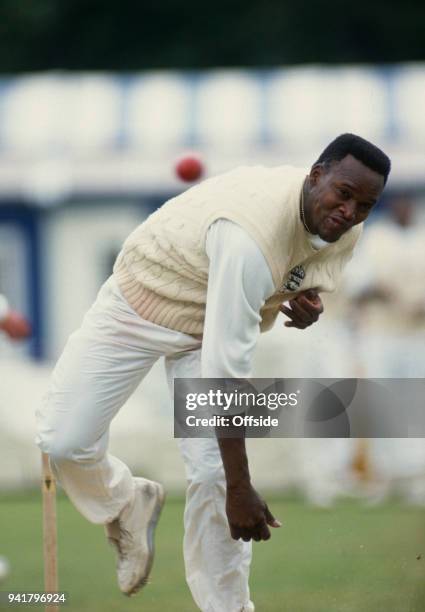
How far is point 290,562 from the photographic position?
21.5 ft

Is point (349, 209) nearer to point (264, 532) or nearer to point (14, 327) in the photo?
point (264, 532)

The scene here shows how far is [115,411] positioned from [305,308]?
71cm

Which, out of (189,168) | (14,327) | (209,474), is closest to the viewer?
(209,474)

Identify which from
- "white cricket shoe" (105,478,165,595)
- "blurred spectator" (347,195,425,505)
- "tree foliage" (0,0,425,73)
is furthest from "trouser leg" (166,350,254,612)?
"tree foliage" (0,0,425,73)

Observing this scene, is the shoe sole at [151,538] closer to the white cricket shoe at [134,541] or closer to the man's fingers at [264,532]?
the white cricket shoe at [134,541]

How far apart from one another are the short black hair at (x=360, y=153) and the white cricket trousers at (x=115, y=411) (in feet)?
2.72

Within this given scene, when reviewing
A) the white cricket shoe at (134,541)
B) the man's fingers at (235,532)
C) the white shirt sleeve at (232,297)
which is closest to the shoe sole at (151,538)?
the white cricket shoe at (134,541)

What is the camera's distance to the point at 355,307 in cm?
914

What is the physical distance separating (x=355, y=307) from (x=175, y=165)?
159 inches

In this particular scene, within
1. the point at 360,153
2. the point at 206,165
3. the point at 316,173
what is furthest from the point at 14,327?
the point at 360,153

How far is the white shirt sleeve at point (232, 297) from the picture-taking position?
412 cm

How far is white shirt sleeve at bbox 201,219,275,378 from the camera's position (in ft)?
13.5

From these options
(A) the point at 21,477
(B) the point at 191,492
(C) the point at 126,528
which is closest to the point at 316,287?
(B) the point at 191,492

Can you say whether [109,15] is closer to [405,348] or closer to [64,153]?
[64,153]
